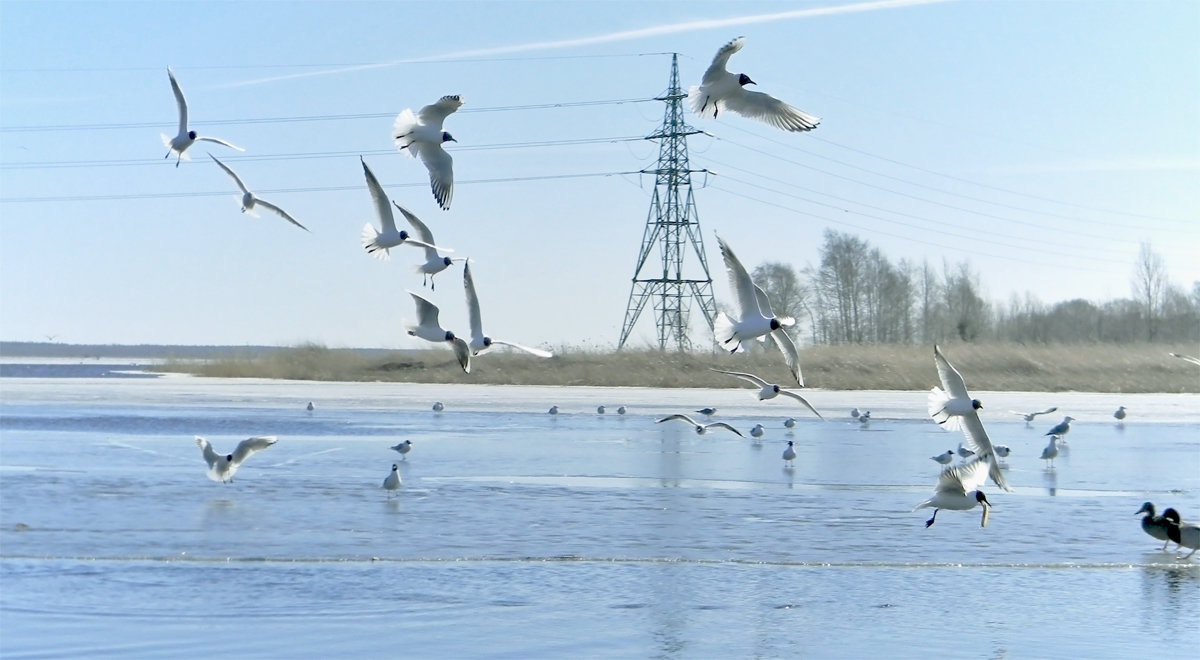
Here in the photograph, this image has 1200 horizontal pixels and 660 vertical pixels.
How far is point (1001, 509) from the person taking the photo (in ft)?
45.6

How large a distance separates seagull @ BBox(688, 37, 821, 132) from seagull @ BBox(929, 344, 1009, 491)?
72.6 inches

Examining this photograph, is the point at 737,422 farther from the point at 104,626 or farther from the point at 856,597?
the point at 104,626

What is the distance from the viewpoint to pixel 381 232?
29.8ft

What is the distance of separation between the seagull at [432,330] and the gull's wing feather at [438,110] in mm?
1145

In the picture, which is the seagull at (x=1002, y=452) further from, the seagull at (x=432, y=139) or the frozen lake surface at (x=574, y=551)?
the seagull at (x=432, y=139)

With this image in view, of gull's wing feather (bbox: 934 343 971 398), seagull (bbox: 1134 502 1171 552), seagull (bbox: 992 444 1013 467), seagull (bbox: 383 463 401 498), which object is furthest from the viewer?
seagull (bbox: 992 444 1013 467)

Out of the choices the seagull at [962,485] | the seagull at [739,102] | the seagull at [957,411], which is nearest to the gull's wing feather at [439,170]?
the seagull at [739,102]

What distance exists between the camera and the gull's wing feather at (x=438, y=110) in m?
8.67

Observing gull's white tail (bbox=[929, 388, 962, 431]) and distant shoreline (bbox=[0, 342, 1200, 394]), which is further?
distant shoreline (bbox=[0, 342, 1200, 394])

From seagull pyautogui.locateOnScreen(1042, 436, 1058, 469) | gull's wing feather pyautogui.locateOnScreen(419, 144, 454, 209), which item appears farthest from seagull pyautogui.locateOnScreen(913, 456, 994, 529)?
seagull pyautogui.locateOnScreen(1042, 436, 1058, 469)

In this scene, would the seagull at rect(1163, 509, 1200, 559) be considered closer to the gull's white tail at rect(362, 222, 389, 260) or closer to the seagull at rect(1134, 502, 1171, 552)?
the seagull at rect(1134, 502, 1171, 552)

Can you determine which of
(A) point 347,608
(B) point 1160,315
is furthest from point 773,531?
(B) point 1160,315

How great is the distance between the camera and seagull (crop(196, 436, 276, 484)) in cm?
1475

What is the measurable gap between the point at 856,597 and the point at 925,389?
2705cm
